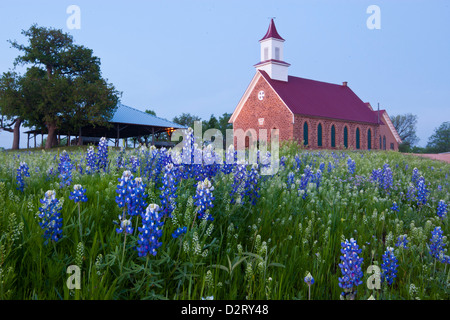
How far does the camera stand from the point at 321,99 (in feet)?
125

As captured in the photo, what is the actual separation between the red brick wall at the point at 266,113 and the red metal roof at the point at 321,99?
716 millimetres

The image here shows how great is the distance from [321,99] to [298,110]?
694 cm

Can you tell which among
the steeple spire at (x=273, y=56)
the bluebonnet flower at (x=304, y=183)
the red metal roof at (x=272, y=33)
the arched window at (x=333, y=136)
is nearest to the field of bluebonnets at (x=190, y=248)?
the bluebonnet flower at (x=304, y=183)

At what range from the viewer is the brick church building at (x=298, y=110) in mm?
33344

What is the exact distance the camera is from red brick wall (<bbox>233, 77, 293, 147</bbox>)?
3297 centimetres

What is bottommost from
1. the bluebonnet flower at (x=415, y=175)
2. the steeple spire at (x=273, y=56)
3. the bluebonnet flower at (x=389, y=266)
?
the bluebonnet flower at (x=389, y=266)

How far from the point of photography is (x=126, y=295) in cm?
253

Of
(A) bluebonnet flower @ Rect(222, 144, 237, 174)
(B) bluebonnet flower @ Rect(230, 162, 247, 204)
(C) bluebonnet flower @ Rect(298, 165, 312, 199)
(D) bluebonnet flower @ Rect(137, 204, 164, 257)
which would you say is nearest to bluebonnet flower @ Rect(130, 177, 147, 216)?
(D) bluebonnet flower @ Rect(137, 204, 164, 257)

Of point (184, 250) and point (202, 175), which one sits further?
point (202, 175)

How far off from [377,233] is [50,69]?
4144 centimetres

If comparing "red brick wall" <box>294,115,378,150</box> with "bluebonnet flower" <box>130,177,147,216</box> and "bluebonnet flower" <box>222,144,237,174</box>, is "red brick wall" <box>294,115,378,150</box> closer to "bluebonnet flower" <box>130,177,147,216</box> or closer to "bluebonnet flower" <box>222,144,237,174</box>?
"bluebonnet flower" <box>222,144,237,174</box>

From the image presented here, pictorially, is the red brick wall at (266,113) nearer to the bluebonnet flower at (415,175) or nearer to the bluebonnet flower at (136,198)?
the bluebonnet flower at (415,175)

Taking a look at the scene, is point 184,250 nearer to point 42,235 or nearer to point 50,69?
point 42,235
